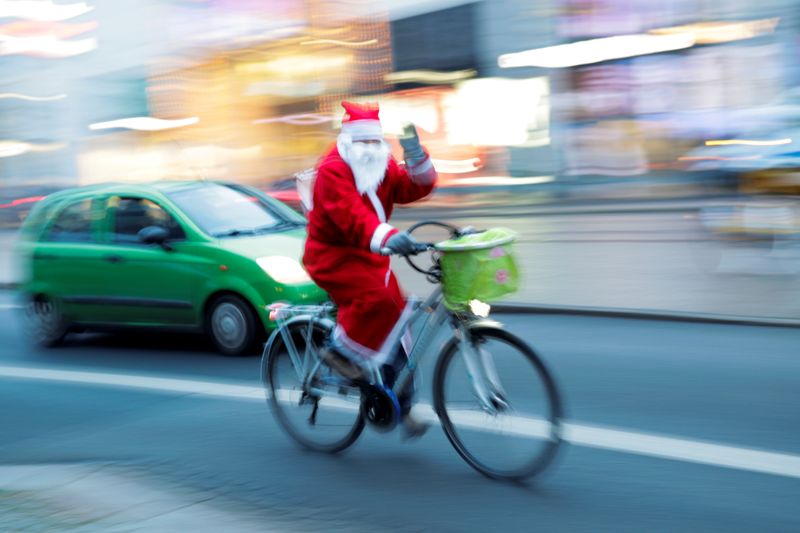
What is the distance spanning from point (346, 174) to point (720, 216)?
858 centimetres

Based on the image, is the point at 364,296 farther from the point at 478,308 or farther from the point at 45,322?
the point at 45,322

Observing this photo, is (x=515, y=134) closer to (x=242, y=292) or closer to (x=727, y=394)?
(x=242, y=292)

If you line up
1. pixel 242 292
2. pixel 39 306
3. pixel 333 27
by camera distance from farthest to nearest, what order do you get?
pixel 333 27 < pixel 39 306 < pixel 242 292

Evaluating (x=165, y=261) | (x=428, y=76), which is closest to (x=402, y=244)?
(x=165, y=261)

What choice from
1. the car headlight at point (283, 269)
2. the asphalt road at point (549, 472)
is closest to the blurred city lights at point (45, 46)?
the car headlight at point (283, 269)

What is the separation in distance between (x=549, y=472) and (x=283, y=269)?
155 inches

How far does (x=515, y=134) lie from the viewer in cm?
2109

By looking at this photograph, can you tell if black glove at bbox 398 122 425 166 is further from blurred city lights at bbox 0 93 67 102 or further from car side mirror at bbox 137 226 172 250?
blurred city lights at bbox 0 93 67 102

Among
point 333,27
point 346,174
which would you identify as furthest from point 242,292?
point 333,27

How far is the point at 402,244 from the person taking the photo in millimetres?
4207

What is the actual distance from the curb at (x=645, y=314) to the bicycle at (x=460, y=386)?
4.08 meters

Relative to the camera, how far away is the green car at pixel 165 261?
818 cm

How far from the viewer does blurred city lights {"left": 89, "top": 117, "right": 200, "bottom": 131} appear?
2891 centimetres

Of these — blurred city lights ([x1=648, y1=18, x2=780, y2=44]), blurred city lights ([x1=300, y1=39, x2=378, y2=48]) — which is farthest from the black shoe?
blurred city lights ([x1=300, y1=39, x2=378, y2=48])
